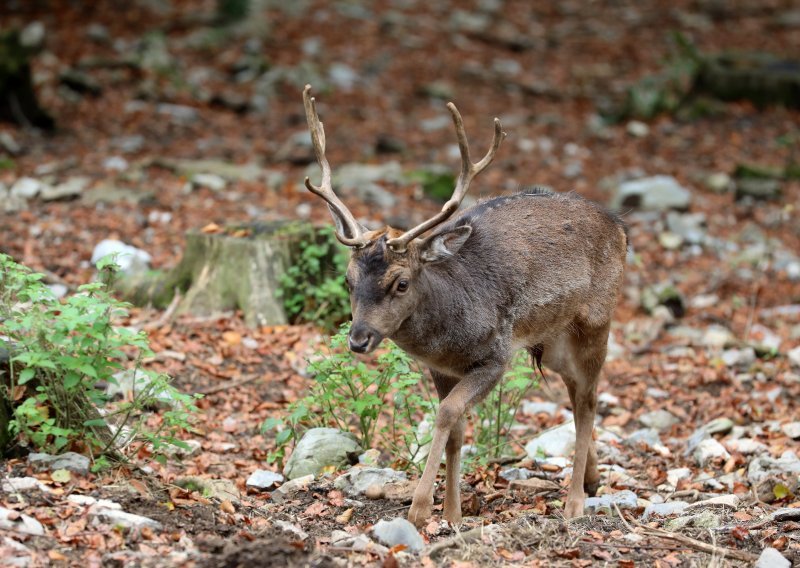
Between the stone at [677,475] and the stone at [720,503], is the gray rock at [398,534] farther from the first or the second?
the stone at [677,475]

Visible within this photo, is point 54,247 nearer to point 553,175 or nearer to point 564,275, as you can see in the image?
point 564,275

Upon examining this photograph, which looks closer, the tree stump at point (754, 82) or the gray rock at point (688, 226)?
the gray rock at point (688, 226)

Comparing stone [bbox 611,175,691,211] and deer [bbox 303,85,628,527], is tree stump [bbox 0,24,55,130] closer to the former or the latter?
stone [bbox 611,175,691,211]

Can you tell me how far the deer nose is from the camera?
582cm

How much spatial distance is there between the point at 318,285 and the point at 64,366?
4209 mm

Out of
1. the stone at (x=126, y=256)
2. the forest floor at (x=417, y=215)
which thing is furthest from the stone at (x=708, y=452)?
the stone at (x=126, y=256)

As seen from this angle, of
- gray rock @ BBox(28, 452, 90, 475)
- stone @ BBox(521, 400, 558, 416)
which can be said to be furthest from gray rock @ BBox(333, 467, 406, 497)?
stone @ BBox(521, 400, 558, 416)

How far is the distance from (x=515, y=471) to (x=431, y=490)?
Answer: 1.54m

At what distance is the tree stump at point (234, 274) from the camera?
31.7 ft

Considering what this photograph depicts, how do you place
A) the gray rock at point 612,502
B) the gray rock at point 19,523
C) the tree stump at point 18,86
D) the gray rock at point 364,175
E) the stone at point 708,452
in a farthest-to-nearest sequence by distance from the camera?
the tree stump at point 18,86
the gray rock at point 364,175
the stone at point 708,452
the gray rock at point 612,502
the gray rock at point 19,523

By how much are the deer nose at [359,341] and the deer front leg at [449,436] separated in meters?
0.74

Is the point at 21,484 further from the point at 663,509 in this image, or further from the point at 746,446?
the point at 746,446

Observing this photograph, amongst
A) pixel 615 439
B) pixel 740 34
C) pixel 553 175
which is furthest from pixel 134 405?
pixel 740 34

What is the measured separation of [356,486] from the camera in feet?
22.2
